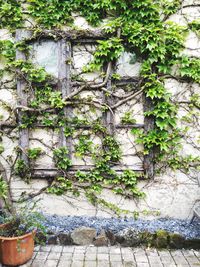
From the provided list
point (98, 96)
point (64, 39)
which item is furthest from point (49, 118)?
point (64, 39)

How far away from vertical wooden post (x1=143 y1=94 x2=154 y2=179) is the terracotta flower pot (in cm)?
169

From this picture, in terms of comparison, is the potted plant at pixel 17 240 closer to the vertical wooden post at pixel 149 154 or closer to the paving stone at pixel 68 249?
the paving stone at pixel 68 249

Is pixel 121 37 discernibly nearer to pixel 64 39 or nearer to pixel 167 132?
pixel 64 39

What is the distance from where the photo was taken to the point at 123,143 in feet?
13.0

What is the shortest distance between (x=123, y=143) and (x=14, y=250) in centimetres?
187

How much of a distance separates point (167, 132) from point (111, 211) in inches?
51.6

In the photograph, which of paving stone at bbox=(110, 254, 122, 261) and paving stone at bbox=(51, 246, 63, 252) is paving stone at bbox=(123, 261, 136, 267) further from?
paving stone at bbox=(51, 246, 63, 252)

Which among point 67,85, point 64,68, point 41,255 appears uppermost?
point 64,68

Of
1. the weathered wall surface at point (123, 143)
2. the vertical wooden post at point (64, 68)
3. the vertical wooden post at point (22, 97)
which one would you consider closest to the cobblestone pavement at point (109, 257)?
the weathered wall surface at point (123, 143)

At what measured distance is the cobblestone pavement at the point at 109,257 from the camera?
3.19 metres

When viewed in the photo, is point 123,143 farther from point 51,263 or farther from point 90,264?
point 51,263

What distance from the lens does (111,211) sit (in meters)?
3.97

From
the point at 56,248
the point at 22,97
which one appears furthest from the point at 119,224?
the point at 22,97

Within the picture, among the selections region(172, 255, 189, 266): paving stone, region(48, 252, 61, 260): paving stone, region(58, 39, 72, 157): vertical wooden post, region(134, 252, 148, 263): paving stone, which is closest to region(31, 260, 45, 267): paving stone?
region(48, 252, 61, 260): paving stone
